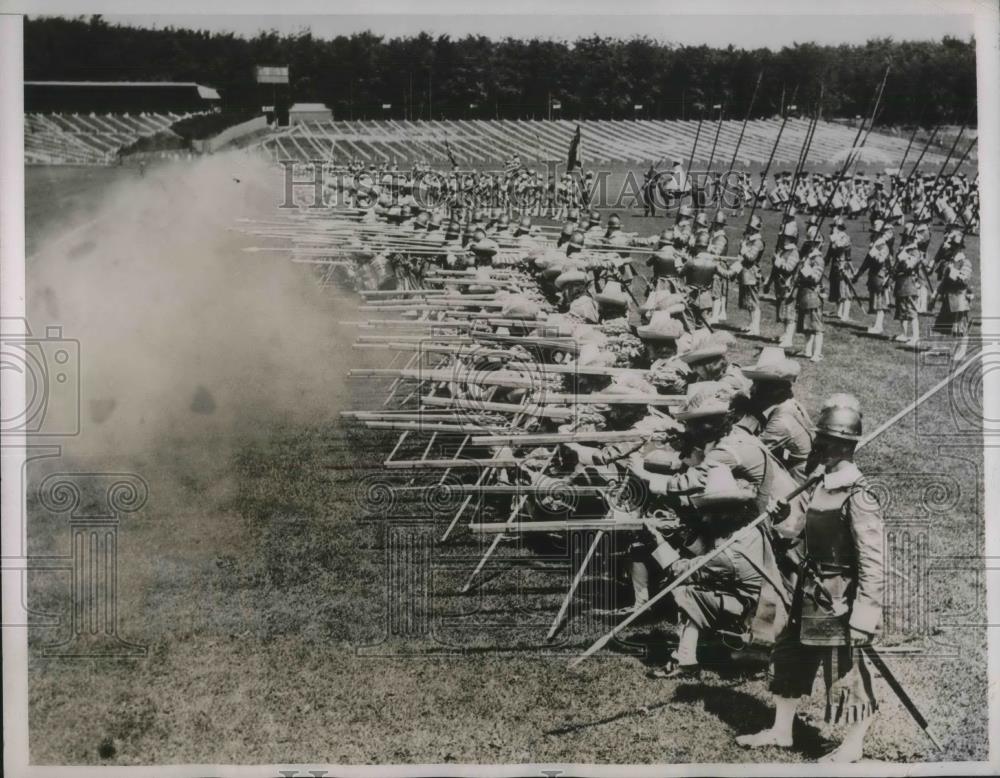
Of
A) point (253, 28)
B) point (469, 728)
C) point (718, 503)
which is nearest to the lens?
point (718, 503)

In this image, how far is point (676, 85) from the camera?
20.9 ft

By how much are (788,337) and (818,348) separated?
182mm

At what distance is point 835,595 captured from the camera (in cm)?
547

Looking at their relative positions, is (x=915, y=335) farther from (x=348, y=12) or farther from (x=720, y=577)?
(x=348, y=12)

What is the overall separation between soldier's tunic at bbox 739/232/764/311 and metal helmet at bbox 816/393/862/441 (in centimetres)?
95

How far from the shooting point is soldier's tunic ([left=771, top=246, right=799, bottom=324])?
6.21m

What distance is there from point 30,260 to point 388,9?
2.59m

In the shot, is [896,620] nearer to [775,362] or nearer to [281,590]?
[775,362]

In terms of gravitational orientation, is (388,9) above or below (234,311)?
above

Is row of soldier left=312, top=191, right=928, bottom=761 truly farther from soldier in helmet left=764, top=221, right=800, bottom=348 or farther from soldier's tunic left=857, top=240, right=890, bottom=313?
soldier's tunic left=857, top=240, right=890, bottom=313

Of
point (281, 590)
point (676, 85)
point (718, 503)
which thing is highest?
point (676, 85)

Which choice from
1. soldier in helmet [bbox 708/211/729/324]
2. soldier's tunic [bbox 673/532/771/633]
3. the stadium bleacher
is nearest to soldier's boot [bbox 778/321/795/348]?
soldier in helmet [bbox 708/211/729/324]

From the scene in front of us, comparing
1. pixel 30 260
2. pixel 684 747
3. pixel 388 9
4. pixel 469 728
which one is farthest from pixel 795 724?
pixel 30 260

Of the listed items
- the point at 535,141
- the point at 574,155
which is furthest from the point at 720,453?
the point at 535,141
